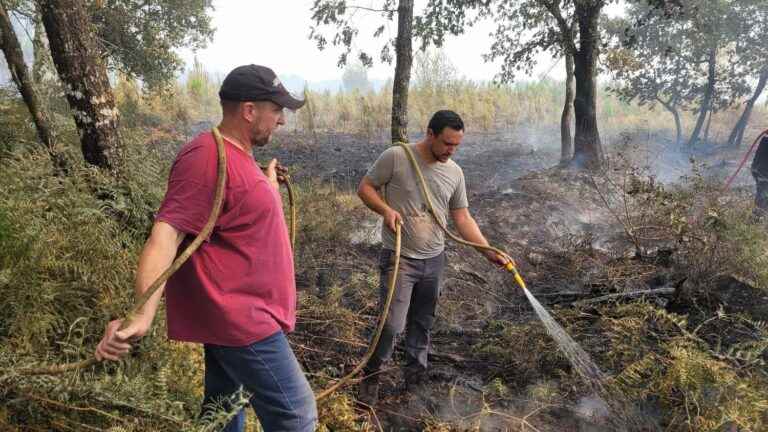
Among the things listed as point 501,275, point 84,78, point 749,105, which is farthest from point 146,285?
point 749,105

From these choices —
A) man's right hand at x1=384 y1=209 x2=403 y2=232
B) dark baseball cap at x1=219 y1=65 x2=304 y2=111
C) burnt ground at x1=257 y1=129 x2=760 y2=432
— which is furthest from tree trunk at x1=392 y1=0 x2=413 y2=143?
dark baseball cap at x1=219 y1=65 x2=304 y2=111

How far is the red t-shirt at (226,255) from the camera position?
5.08ft

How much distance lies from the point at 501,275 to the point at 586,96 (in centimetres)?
607

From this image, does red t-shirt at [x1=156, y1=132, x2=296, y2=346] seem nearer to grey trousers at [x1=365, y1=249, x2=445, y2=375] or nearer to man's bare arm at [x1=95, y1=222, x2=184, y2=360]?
man's bare arm at [x1=95, y1=222, x2=184, y2=360]

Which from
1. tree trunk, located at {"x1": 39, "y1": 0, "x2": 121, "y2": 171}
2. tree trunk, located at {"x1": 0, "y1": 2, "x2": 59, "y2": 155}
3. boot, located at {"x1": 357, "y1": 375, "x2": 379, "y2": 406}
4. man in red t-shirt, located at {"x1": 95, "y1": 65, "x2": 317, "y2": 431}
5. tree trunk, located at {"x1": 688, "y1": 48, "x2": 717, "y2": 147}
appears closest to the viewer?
man in red t-shirt, located at {"x1": 95, "y1": 65, "x2": 317, "y2": 431}

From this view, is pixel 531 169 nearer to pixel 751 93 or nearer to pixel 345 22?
pixel 345 22

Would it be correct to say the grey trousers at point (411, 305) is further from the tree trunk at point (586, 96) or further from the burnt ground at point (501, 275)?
the tree trunk at point (586, 96)

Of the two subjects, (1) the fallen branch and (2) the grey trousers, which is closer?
(2) the grey trousers

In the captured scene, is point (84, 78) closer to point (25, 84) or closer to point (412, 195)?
point (25, 84)

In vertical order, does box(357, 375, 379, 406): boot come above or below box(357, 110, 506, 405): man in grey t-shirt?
below

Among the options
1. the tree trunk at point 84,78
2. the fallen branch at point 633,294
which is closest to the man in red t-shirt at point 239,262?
the tree trunk at point 84,78

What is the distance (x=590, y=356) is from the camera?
3654mm

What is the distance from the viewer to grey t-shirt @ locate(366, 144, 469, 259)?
3.06 m

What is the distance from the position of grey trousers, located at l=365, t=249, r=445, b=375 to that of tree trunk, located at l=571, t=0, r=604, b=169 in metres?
7.70
